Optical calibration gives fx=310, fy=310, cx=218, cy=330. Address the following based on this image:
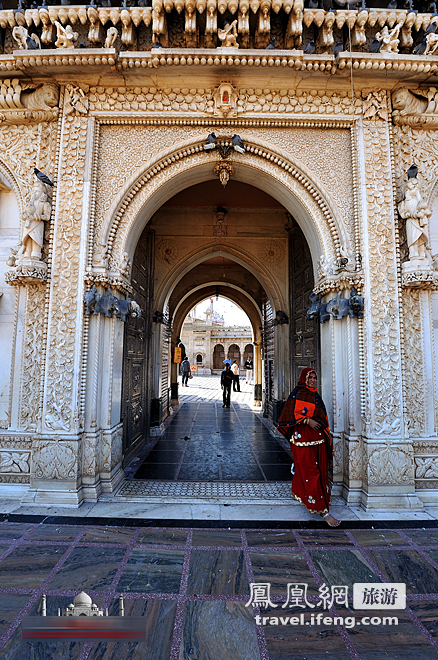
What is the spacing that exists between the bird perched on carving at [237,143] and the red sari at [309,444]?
289 cm

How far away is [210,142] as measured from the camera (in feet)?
12.8

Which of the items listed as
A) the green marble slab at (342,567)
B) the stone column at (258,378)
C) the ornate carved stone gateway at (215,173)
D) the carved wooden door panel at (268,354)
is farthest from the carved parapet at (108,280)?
the stone column at (258,378)

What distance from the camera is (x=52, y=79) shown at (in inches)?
152

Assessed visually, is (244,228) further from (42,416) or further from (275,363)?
(42,416)

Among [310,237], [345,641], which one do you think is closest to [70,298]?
[310,237]

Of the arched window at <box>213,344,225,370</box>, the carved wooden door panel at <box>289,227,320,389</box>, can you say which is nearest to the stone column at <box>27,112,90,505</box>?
the carved wooden door panel at <box>289,227,320,389</box>

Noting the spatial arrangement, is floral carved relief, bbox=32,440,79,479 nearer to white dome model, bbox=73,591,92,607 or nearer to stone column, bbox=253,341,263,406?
white dome model, bbox=73,591,92,607

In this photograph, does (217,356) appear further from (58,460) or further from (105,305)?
(58,460)

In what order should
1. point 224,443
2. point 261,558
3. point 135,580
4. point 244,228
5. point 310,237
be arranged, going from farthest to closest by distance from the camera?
point 244,228 < point 224,443 < point 310,237 < point 261,558 < point 135,580

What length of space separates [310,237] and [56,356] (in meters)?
3.61

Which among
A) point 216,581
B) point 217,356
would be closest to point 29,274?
point 216,581

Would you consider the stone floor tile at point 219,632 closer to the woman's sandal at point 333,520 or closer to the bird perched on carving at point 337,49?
the woman's sandal at point 333,520

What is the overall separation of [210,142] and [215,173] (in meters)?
0.41

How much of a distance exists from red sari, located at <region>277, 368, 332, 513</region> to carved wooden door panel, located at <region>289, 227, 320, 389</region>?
1.34 m
